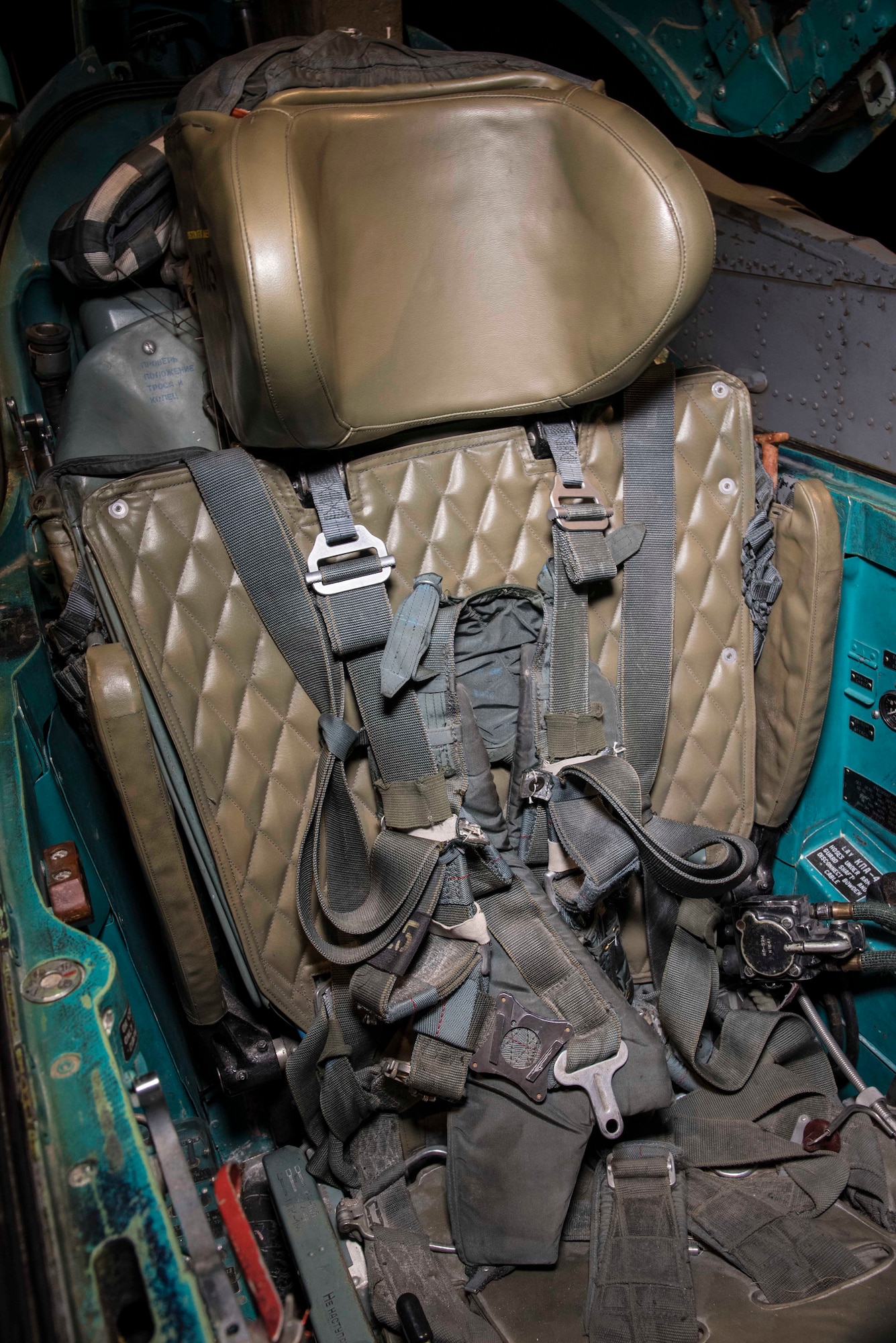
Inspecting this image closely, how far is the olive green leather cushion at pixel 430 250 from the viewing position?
1321mm

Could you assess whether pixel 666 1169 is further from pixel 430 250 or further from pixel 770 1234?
pixel 430 250

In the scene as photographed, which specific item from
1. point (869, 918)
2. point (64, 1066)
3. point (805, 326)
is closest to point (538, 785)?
point (869, 918)

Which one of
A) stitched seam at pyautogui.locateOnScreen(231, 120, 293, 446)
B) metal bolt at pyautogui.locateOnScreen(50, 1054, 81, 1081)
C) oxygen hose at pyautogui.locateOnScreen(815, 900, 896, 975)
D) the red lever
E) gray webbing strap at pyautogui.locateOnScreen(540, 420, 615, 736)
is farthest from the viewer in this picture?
oxygen hose at pyautogui.locateOnScreen(815, 900, 896, 975)

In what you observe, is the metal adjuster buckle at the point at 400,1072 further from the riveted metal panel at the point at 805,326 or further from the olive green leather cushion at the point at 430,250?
the riveted metal panel at the point at 805,326

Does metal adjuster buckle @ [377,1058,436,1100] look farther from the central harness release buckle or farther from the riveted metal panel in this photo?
the riveted metal panel

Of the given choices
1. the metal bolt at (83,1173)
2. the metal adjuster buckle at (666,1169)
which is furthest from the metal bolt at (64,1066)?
the metal adjuster buckle at (666,1169)

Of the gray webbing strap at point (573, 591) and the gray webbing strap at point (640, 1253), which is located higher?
the gray webbing strap at point (573, 591)

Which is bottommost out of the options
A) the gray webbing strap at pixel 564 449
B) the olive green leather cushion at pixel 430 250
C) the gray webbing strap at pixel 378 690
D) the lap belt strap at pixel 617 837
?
the lap belt strap at pixel 617 837

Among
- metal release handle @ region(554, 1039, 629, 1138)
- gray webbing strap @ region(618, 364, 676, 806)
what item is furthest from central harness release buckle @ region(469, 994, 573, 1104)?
gray webbing strap @ region(618, 364, 676, 806)

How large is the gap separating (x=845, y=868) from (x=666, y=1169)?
2.33 ft

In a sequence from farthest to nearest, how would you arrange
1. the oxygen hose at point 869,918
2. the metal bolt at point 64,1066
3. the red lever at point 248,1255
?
1. the oxygen hose at point 869,918
2. the metal bolt at point 64,1066
3. the red lever at point 248,1255

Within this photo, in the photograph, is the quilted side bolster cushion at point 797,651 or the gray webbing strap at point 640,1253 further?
the quilted side bolster cushion at point 797,651

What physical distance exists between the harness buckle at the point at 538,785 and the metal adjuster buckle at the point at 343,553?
1.34 feet

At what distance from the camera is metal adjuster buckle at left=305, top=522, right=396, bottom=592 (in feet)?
4.95
